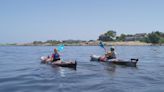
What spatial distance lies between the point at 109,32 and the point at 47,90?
154 metres

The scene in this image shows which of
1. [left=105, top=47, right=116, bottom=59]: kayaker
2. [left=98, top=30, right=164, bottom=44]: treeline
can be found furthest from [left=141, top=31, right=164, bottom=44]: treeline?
[left=105, top=47, right=116, bottom=59]: kayaker

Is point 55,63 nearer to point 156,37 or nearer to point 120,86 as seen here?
point 120,86

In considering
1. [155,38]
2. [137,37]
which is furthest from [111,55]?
[137,37]

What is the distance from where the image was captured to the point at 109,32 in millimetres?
170125

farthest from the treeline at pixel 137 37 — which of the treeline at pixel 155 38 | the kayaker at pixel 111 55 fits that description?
the kayaker at pixel 111 55

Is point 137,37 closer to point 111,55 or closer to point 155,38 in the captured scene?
point 155,38

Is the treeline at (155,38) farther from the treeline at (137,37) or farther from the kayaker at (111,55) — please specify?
the kayaker at (111,55)

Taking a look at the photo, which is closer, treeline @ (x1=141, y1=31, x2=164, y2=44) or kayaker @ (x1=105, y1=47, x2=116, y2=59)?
kayaker @ (x1=105, y1=47, x2=116, y2=59)

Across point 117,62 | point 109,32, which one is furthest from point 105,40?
point 117,62

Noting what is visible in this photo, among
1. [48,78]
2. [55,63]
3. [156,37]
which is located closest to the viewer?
[48,78]

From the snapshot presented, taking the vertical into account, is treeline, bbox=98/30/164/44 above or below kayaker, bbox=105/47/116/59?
above

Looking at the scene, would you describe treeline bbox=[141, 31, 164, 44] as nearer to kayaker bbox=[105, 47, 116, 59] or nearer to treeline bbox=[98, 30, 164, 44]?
treeline bbox=[98, 30, 164, 44]

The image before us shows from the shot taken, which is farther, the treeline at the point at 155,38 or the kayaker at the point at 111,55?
the treeline at the point at 155,38

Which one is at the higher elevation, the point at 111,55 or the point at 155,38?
the point at 155,38
